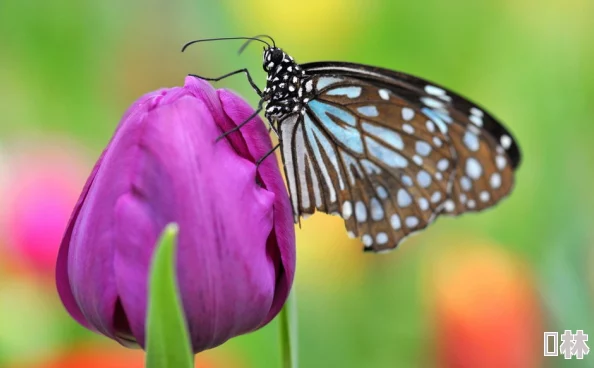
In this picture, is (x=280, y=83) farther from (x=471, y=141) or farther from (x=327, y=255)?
(x=327, y=255)

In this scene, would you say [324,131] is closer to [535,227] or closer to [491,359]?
[491,359]

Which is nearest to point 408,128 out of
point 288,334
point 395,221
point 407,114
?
point 407,114

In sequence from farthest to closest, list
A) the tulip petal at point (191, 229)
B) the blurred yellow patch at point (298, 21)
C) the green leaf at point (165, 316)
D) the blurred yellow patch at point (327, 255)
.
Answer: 1. the blurred yellow patch at point (298, 21)
2. the blurred yellow patch at point (327, 255)
3. the tulip petal at point (191, 229)
4. the green leaf at point (165, 316)

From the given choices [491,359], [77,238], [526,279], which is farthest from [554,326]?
[77,238]

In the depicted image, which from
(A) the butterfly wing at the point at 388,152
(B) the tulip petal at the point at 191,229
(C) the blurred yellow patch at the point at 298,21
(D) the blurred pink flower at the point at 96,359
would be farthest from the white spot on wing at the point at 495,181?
(C) the blurred yellow patch at the point at 298,21

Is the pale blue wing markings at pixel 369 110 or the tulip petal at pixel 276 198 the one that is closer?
the tulip petal at pixel 276 198

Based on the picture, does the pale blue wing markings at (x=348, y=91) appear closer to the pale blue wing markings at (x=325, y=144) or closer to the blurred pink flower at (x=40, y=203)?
the pale blue wing markings at (x=325, y=144)

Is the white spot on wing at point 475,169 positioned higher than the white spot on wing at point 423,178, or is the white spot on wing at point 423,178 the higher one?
Answer: the white spot on wing at point 475,169
